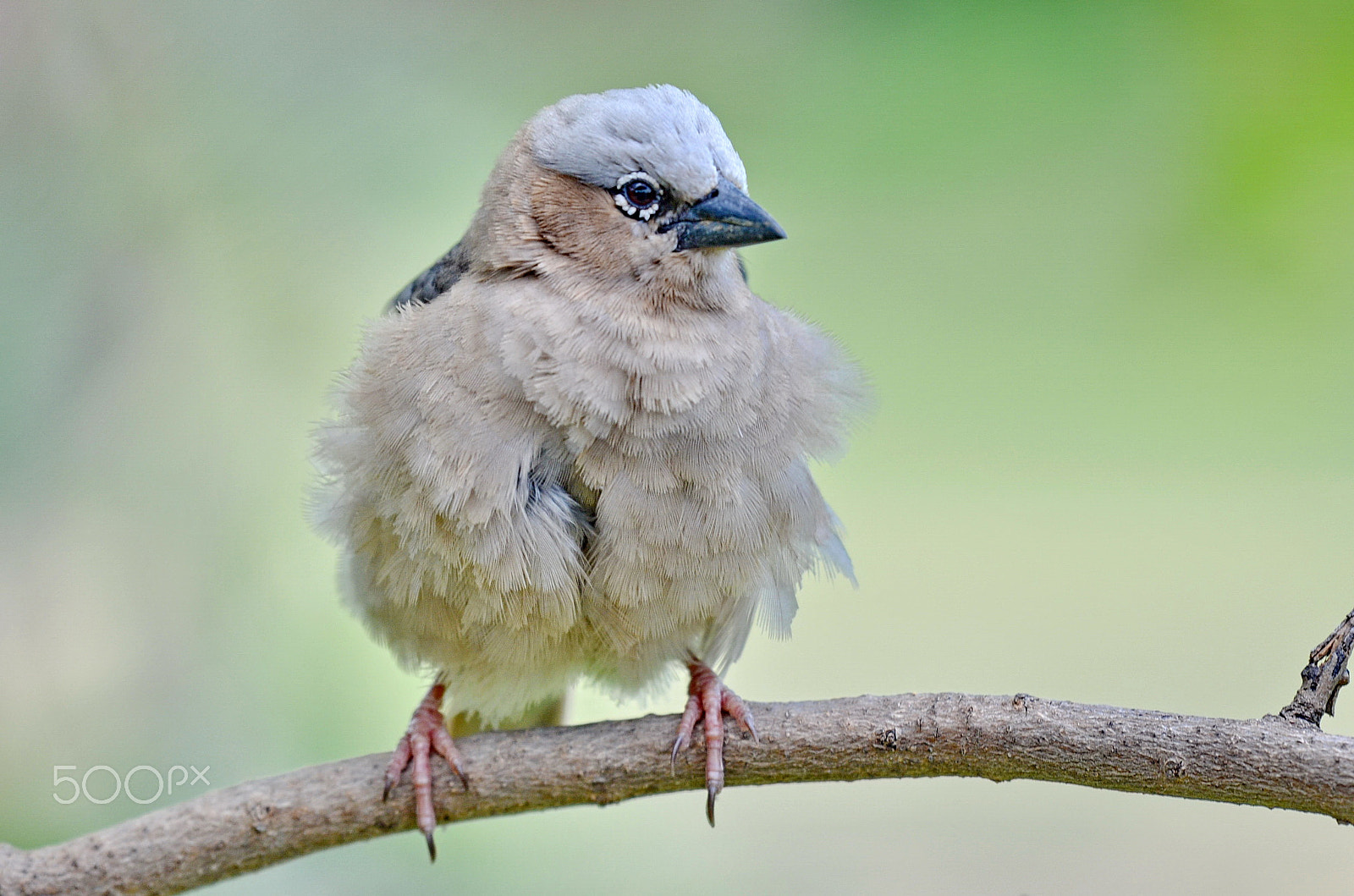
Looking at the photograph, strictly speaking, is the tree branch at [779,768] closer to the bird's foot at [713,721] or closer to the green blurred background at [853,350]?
the bird's foot at [713,721]

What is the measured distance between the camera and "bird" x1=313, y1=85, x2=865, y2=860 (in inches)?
116

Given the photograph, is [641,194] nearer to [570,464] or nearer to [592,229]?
[592,229]

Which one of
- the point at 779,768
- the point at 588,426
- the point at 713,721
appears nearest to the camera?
the point at 588,426

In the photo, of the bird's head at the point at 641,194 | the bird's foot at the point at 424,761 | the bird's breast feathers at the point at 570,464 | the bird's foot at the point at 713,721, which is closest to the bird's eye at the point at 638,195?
the bird's head at the point at 641,194

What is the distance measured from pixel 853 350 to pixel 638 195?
138 cm

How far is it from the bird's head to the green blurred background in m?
1.45

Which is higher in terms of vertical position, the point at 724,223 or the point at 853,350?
the point at 853,350

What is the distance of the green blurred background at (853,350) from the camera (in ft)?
14.3

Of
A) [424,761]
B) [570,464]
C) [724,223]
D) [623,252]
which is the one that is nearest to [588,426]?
[570,464]

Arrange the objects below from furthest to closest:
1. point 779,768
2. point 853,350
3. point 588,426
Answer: point 853,350
point 779,768
point 588,426

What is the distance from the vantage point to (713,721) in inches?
124

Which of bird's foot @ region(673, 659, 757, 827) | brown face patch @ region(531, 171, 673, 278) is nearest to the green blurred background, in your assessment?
bird's foot @ region(673, 659, 757, 827)

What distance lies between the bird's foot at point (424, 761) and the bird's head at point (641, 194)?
1307 mm

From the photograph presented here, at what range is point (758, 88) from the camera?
4.73 metres
